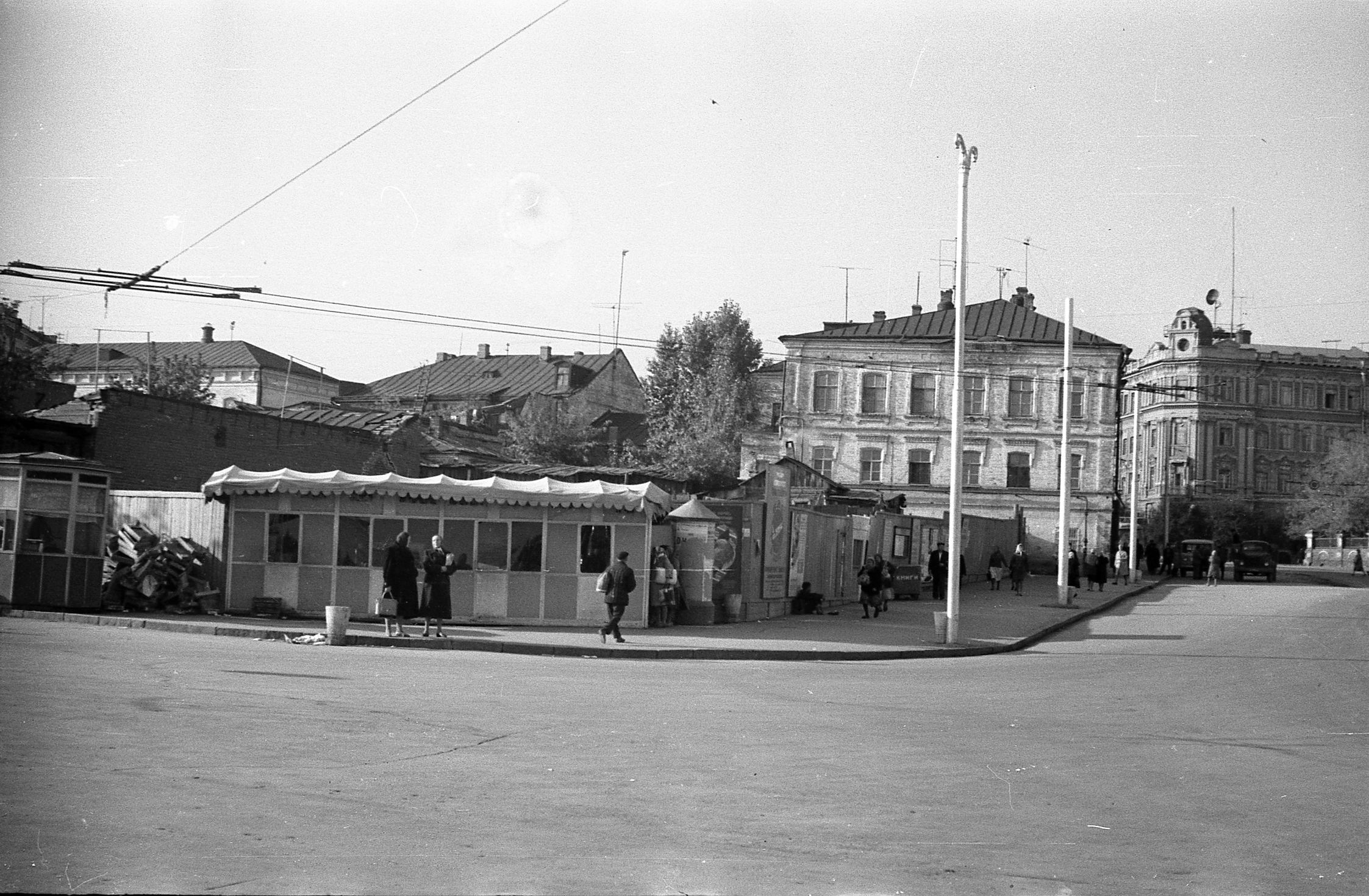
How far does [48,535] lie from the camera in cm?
2553

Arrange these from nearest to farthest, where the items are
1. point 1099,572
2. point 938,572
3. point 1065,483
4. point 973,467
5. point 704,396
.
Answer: point 1065,483 → point 938,572 → point 1099,572 → point 973,467 → point 704,396

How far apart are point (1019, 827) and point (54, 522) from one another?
21699 millimetres

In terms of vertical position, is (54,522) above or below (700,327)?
below

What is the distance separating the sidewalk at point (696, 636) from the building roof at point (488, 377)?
Answer: 6111 cm

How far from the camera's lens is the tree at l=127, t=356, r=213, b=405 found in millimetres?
71688

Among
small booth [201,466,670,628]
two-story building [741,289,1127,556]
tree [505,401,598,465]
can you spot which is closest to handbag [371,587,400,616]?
small booth [201,466,670,628]

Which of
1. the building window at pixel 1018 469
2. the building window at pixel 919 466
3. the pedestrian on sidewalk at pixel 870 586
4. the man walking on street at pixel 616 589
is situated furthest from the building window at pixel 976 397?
the man walking on street at pixel 616 589

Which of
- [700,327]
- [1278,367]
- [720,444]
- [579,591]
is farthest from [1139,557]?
[579,591]

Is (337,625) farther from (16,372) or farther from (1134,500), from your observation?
(1134,500)

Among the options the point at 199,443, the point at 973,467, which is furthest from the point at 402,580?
the point at 973,467

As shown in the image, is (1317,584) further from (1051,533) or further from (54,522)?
(54,522)

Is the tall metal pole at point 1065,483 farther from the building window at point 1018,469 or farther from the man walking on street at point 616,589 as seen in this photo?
the building window at point 1018,469

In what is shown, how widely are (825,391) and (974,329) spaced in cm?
864

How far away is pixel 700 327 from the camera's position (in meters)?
89.7
